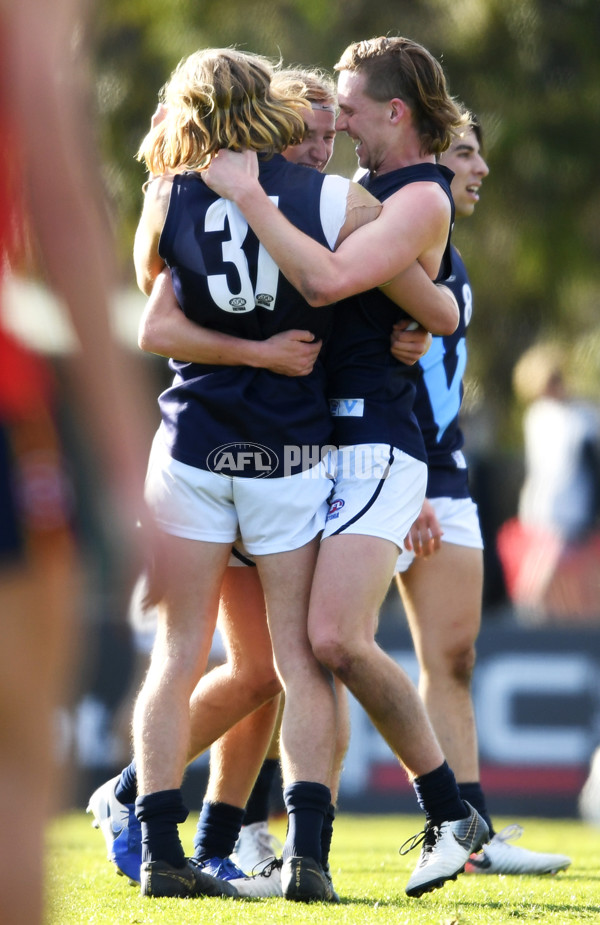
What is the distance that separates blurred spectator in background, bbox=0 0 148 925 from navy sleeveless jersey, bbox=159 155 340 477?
5.73 feet

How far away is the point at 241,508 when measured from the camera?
3.94 metres

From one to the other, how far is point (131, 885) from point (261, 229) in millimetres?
2089

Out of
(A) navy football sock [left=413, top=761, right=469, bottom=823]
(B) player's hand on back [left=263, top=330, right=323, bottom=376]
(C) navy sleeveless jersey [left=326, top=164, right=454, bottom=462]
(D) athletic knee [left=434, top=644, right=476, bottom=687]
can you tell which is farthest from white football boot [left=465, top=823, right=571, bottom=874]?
(B) player's hand on back [left=263, top=330, right=323, bottom=376]

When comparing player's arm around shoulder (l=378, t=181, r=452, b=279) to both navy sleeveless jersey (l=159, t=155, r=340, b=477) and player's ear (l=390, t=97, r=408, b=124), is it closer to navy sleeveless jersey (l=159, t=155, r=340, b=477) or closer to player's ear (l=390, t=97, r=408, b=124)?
navy sleeveless jersey (l=159, t=155, r=340, b=477)

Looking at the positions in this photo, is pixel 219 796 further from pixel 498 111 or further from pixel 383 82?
pixel 498 111

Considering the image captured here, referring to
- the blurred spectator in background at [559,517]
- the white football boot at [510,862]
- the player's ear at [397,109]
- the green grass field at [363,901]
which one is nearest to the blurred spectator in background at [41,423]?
the green grass field at [363,901]

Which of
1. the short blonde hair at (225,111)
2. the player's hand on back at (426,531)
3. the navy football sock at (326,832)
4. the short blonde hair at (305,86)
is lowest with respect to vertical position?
the navy football sock at (326,832)

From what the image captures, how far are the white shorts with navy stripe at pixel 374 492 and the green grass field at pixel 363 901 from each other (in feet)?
3.41

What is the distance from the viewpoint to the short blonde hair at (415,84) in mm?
4234

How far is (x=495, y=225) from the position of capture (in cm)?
1691

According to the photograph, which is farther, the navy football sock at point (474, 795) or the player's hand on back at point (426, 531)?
the navy football sock at point (474, 795)

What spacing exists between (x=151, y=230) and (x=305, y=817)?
172cm

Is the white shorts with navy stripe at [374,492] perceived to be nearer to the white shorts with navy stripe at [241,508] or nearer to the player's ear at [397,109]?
the white shorts with navy stripe at [241,508]

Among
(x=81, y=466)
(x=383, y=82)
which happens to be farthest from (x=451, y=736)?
(x=81, y=466)
